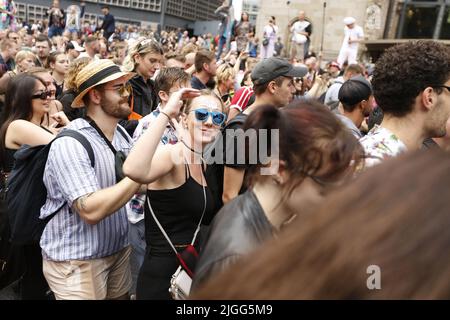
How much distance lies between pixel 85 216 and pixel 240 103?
3.16 metres

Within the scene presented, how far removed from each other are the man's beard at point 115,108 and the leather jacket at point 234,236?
59.1 inches

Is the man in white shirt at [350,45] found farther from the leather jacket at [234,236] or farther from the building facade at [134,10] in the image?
the building facade at [134,10]

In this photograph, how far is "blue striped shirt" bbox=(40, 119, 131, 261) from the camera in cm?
247

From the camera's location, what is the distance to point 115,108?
287 centimetres

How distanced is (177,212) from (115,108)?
2.88 ft

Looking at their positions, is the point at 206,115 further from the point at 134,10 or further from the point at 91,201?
the point at 134,10

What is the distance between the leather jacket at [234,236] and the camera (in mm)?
1441

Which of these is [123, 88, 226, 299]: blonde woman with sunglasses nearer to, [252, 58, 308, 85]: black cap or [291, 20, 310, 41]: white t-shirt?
[252, 58, 308, 85]: black cap

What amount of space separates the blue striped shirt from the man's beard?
6.6 inches

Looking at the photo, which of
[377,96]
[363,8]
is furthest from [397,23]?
[377,96]

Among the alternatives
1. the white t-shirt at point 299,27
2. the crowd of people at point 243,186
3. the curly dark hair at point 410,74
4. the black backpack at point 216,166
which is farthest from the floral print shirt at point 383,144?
the white t-shirt at point 299,27

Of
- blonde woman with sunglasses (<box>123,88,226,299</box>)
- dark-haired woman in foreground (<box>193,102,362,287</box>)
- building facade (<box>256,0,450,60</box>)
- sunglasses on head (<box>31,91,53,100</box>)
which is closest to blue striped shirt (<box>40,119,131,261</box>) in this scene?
blonde woman with sunglasses (<box>123,88,226,299</box>)

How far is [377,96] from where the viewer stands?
257 centimetres
